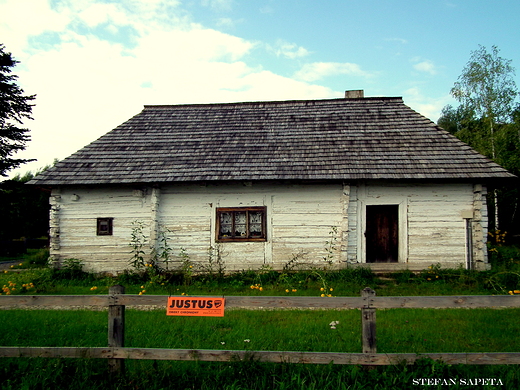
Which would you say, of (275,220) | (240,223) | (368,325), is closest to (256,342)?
(368,325)

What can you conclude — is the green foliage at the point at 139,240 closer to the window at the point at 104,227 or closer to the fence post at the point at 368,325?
the window at the point at 104,227

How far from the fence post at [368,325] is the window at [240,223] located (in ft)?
21.8

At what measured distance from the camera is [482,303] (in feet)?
12.2

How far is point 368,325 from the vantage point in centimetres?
364

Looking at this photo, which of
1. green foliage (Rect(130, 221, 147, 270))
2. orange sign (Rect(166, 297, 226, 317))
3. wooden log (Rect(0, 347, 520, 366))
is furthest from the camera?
green foliage (Rect(130, 221, 147, 270))

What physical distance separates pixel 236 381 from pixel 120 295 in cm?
161

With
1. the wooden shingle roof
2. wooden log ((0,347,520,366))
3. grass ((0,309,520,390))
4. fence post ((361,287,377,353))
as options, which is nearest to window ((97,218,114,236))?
the wooden shingle roof

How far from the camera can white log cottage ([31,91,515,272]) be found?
10000 mm

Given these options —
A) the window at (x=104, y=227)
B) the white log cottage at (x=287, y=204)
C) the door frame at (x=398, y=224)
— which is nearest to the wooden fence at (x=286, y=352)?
the white log cottage at (x=287, y=204)

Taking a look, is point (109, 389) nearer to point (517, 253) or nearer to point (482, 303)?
point (482, 303)

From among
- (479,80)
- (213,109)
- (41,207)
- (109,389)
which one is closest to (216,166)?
(213,109)

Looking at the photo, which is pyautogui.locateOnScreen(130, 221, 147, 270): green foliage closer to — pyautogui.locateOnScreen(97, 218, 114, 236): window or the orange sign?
pyautogui.locateOnScreen(97, 218, 114, 236): window

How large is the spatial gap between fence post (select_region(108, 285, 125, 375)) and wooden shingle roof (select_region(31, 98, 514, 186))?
6.40 m

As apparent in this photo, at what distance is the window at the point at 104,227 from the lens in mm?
10508
